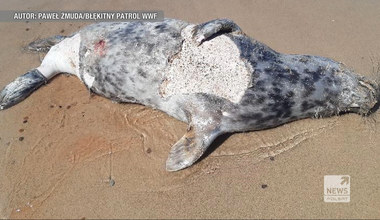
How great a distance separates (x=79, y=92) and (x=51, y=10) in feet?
7.51

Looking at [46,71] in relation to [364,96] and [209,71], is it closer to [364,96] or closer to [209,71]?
[209,71]

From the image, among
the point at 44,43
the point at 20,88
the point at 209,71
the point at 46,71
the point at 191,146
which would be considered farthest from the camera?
the point at 44,43

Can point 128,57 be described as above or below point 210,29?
below

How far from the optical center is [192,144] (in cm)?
407

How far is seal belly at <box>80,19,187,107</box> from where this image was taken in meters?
4.43

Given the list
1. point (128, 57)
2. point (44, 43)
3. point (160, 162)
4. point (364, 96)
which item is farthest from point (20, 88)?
point (364, 96)

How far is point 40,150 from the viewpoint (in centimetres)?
442

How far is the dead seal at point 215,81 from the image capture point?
412 cm

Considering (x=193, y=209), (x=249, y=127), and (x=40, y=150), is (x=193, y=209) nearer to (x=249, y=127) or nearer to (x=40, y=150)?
(x=249, y=127)

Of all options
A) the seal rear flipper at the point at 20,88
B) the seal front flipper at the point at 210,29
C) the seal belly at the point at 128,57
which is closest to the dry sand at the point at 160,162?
the seal rear flipper at the point at 20,88

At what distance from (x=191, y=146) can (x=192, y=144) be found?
25 millimetres

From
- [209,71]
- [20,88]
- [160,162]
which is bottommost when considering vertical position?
[160,162]

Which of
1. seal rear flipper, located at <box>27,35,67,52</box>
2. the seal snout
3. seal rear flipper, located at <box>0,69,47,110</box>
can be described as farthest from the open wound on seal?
seal rear flipper, located at <box>27,35,67,52</box>

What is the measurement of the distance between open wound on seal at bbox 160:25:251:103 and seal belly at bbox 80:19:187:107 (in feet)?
0.45
